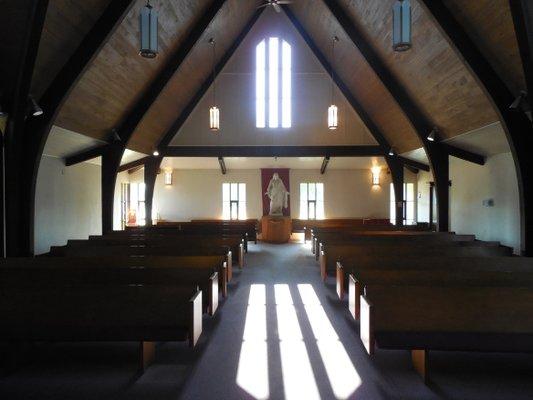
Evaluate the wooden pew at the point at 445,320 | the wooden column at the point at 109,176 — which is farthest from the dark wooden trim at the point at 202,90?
the wooden pew at the point at 445,320

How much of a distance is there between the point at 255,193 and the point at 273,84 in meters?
4.95

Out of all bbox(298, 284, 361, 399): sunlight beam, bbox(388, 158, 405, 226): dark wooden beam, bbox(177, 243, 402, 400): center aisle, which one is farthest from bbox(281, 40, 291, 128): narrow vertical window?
bbox(298, 284, 361, 399): sunlight beam

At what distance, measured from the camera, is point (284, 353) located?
377 cm

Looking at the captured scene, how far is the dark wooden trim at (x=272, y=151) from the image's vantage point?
1373 centimetres

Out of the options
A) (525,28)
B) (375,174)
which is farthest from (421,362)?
(375,174)

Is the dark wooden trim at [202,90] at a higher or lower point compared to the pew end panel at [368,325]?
higher

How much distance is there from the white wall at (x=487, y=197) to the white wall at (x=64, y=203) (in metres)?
11.5

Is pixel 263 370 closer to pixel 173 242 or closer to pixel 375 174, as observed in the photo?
pixel 173 242

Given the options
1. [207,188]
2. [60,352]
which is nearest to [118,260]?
[60,352]

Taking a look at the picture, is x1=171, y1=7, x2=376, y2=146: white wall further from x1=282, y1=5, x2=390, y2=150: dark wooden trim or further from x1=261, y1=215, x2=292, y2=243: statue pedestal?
x1=261, y1=215, x2=292, y2=243: statue pedestal

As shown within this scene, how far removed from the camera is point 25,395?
2936 millimetres

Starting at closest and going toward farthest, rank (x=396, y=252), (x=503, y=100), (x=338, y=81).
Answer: (x=396, y=252), (x=503, y=100), (x=338, y=81)

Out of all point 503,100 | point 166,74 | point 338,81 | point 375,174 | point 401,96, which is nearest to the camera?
point 503,100

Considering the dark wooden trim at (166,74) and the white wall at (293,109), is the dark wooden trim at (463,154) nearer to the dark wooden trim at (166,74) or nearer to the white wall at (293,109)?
the white wall at (293,109)
